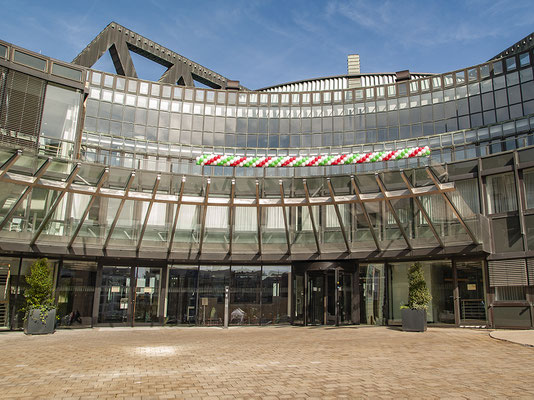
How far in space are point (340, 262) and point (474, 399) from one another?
1839 cm

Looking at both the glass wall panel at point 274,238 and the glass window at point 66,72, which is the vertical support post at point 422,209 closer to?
the glass wall panel at point 274,238

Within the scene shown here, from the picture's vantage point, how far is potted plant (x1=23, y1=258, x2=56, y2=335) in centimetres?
1995

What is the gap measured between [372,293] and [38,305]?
656 inches

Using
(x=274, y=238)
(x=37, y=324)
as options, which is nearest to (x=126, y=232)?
(x=37, y=324)

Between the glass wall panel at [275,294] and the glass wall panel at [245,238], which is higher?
the glass wall panel at [245,238]

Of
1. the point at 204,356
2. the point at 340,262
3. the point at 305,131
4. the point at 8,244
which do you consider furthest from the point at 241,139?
the point at 204,356

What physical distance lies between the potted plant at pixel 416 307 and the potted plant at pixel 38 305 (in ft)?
50.5

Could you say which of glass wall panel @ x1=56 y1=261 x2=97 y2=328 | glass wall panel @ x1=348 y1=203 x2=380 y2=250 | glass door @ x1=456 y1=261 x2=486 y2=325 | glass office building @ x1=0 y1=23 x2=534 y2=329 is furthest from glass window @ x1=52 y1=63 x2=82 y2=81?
glass door @ x1=456 y1=261 x2=486 y2=325

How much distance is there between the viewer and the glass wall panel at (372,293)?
25328 mm

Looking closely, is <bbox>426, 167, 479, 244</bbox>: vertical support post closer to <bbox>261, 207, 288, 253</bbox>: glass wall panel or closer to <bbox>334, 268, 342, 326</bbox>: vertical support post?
<bbox>334, 268, 342, 326</bbox>: vertical support post

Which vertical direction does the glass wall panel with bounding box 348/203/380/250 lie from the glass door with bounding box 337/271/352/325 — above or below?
above

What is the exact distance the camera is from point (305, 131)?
33.1 metres

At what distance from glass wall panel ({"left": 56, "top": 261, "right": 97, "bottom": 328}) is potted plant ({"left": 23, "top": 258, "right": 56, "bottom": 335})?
3.33 meters

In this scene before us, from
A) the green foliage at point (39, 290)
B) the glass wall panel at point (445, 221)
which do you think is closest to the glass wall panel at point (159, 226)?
the green foliage at point (39, 290)
